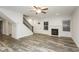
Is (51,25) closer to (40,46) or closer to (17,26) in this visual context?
(40,46)

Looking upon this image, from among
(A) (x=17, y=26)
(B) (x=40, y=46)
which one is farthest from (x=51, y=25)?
(A) (x=17, y=26)

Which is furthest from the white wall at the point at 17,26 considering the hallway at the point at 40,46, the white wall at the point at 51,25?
the white wall at the point at 51,25

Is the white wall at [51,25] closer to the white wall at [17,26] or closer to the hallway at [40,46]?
the hallway at [40,46]

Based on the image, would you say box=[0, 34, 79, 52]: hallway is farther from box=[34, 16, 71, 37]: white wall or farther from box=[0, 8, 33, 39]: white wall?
box=[0, 8, 33, 39]: white wall

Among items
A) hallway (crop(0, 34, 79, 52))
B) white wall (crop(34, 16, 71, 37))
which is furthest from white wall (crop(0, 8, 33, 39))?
white wall (crop(34, 16, 71, 37))

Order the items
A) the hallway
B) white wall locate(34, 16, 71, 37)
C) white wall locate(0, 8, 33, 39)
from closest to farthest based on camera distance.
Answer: the hallway
white wall locate(34, 16, 71, 37)
white wall locate(0, 8, 33, 39)

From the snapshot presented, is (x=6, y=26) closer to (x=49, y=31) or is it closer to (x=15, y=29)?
(x=15, y=29)

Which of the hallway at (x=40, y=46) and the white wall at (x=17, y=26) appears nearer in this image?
the hallway at (x=40, y=46)

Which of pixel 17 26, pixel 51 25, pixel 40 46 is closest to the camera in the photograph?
pixel 40 46

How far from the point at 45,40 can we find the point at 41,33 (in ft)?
1.32

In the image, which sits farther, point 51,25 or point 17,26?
point 17,26

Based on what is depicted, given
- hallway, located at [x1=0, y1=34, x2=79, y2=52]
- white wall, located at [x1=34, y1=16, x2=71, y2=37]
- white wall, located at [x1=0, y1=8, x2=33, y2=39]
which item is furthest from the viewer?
white wall, located at [x1=0, y1=8, x2=33, y2=39]
